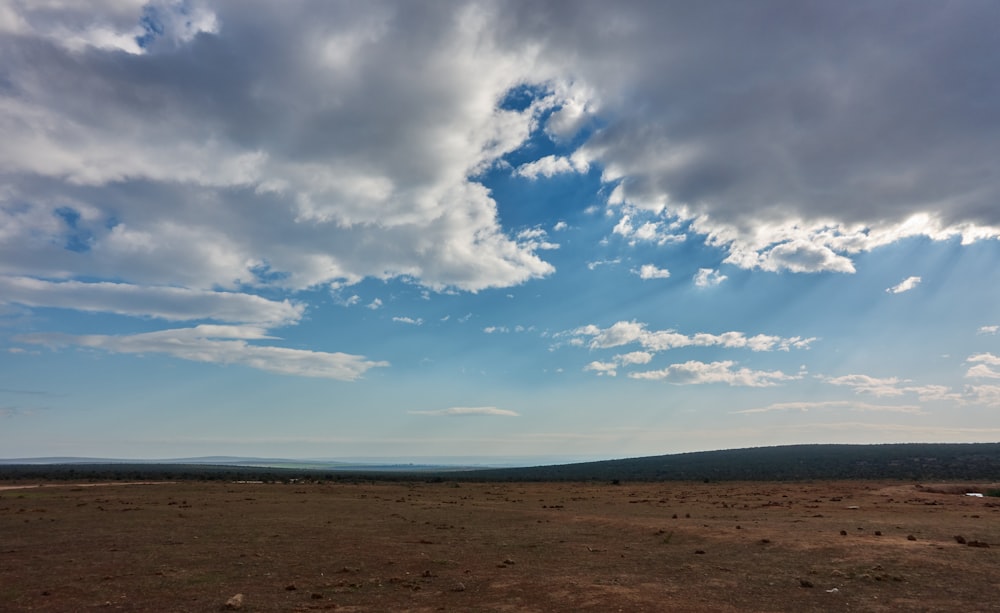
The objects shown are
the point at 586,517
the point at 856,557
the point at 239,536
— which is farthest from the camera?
the point at 586,517

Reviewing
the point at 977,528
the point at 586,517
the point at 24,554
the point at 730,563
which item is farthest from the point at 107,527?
the point at 977,528

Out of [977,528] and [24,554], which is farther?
[977,528]

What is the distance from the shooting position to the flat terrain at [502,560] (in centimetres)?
1446

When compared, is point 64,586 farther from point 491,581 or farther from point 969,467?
point 969,467

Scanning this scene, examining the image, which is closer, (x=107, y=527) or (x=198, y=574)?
(x=198, y=574)

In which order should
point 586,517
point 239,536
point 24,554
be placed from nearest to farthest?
point 24,554 < point 239,536 < point 586,517

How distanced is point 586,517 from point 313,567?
64.9 ft

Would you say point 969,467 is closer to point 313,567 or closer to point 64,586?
point 313,567

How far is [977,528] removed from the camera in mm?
26266

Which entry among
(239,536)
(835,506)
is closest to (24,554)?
(239,536)

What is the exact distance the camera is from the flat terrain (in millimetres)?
14461

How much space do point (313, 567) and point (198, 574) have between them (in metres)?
3.48

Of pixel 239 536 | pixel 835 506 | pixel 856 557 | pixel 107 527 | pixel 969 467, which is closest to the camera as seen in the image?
pixel 856 557

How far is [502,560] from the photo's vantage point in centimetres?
2017
